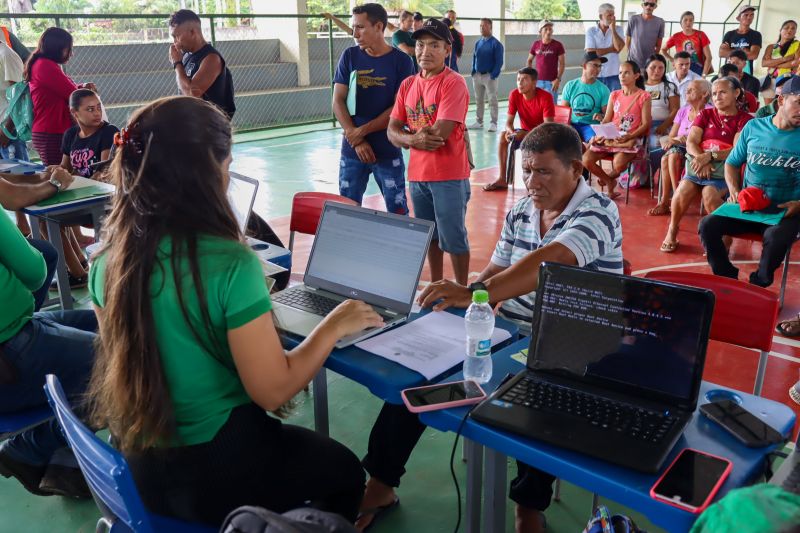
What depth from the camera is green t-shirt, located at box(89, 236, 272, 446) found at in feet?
4.74

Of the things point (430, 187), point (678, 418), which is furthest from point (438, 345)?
point (430, 187)

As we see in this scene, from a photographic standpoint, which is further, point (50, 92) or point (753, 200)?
point (50, 92)

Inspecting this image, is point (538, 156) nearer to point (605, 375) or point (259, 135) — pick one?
point (605, 375)

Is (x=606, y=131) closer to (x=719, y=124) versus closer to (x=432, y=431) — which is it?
(x=719, y=124)

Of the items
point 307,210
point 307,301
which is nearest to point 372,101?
point 307,210

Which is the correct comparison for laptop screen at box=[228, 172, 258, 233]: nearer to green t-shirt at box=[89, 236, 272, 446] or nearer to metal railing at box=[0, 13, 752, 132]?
green t-shirt at box=[89, 236, 272, 446]

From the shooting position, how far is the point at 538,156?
7.51 feet

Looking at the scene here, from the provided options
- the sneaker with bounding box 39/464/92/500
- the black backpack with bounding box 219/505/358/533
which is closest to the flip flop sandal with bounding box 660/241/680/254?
the sneaker with bounding box 39/464/92/500

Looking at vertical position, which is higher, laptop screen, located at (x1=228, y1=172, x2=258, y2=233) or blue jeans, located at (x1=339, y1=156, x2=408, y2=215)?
laptop screen, located at (x1=228, y1=172, x2=258, y2=233)

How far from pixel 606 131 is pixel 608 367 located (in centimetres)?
538

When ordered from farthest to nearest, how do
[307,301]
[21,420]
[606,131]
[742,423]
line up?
[606,131]
[307,301]
[21,420]
[742,423]

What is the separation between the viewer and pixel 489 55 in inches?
401

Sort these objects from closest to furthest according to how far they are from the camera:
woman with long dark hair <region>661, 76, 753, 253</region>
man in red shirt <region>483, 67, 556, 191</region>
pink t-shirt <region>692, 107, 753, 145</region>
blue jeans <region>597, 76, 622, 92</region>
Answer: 1. woman with long dark hair <region>661, 76, 753, 253</region>
2. pink t-shirt <region>692, 107, 753, 145</region>
3. man in red shirt <region>483, 67, 556, 191</region>
4. blue jeans <region>597, 76, 622, 92</region>

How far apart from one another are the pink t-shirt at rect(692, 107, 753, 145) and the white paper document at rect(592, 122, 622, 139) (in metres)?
1.21
